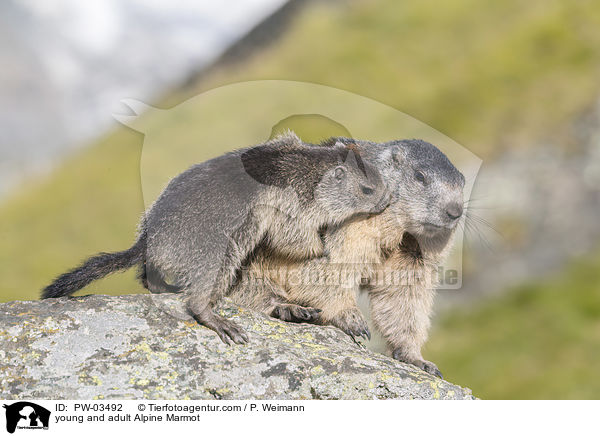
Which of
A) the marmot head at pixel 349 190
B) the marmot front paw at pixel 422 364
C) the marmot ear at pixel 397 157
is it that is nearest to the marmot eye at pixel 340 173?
the marmot head at pixel 349 190

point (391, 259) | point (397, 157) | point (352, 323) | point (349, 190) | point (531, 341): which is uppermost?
point (531, 341)

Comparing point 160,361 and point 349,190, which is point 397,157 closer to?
point 349,190

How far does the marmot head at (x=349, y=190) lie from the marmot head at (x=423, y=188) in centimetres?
27

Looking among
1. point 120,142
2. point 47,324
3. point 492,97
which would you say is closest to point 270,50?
point 120,142

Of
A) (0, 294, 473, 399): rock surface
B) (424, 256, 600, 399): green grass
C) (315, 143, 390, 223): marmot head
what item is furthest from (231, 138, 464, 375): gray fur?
(424, 256, 600, 399): green grass

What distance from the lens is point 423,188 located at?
767cm

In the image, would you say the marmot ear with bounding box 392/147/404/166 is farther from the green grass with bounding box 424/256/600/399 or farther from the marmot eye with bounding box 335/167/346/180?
the green grass with bounding box 424/256/600/399

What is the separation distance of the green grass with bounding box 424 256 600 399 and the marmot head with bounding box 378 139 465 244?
7671 mm

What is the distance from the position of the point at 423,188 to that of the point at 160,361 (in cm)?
376
